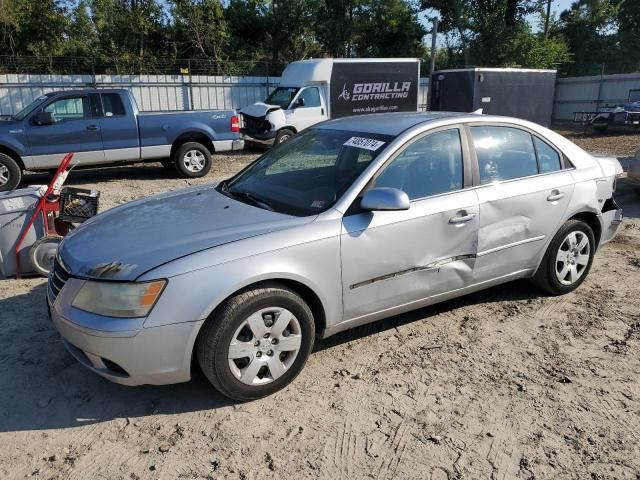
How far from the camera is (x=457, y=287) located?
155 inches

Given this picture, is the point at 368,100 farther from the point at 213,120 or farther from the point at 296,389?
the point at 296,389

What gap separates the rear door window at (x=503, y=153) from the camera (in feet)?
13.3

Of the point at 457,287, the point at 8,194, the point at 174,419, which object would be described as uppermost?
the point at 8,194

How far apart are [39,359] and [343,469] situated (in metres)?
2.31

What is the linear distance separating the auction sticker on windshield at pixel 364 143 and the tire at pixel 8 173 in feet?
26.3

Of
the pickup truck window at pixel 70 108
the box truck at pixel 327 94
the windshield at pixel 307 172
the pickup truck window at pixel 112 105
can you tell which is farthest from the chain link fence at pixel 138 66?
the windshield at pixel 307 172

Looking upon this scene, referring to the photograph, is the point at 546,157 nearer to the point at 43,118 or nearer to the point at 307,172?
the point at 307,172

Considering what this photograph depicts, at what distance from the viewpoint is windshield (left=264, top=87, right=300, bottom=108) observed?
1577 centimetres

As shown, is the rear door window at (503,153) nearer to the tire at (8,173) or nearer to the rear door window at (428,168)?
the rear door window at (428,168)

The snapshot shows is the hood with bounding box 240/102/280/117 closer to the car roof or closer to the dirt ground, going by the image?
the car roof

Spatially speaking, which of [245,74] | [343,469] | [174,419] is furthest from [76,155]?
[245,74]

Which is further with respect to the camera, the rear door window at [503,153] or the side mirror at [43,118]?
the side mirror at [43,118]

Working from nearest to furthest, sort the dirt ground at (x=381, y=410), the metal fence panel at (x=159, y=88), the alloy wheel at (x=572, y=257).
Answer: the dirt ground at (x=381, y=410) → the alloy wheel at (x=572, y=257) → the metal fence panel at (x=159, y=88)

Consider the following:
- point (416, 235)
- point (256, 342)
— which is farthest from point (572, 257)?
point (256, 342)
